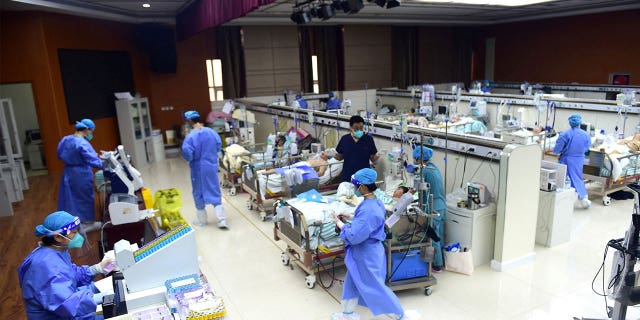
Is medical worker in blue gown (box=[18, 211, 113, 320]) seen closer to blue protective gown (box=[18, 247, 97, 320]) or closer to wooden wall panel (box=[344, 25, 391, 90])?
blue protective gown (box=[18, 247, 97, 320])

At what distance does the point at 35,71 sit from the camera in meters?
8.55

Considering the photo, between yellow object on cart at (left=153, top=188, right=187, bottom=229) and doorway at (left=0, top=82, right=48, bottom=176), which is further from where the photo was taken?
doorway at (left=0, top=82, right=48, bottom=176)

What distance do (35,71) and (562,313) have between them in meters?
9.82

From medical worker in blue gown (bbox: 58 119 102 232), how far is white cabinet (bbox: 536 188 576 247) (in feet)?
19.5

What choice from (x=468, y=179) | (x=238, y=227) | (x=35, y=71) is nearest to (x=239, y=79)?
(x=35, y=71)

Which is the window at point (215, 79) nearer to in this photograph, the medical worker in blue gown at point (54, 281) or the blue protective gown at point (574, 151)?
the blue protective gown at point (574, 151)

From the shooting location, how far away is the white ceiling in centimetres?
862

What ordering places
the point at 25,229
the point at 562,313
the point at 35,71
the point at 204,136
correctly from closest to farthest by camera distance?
1. the point at 562,313
2. the point at 204,136
3. the point at 25,229
4. the point at 35,71

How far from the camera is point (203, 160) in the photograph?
599cm

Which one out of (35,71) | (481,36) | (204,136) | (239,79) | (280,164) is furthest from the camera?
(481,36)

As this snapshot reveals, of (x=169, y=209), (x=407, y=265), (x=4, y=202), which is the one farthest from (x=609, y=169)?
(x=4, y=202)

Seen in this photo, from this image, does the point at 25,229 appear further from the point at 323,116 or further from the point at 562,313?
the point at 562,313

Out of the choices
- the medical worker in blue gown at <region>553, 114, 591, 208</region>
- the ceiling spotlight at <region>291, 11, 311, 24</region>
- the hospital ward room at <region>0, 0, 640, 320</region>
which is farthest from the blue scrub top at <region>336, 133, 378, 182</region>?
the ceiling spotlight at <region>291, 11, 311, 24</region>

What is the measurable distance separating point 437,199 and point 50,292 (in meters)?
3.58
